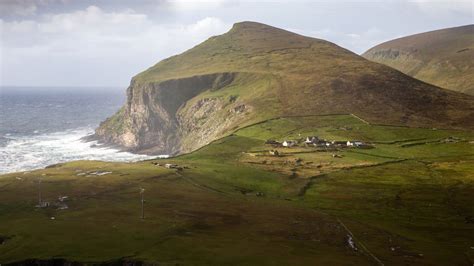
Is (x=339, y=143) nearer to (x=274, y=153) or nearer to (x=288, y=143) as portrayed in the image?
(x=288, y=143)

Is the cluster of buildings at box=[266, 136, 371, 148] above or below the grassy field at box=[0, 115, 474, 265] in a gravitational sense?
above

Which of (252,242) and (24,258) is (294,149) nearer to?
(252,242)

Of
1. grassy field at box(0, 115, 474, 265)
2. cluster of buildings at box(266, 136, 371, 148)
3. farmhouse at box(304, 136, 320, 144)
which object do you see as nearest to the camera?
grassy field at box(0, 115, 474, 265)

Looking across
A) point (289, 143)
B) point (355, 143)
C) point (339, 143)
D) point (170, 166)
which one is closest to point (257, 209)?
point (170, 166)

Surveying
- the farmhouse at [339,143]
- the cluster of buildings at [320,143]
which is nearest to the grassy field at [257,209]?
the cluster of buildings at [320,143]

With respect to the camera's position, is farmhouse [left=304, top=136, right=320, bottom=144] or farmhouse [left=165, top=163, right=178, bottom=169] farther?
farmhouse [left=304, top=136, right=320, bottom=144]

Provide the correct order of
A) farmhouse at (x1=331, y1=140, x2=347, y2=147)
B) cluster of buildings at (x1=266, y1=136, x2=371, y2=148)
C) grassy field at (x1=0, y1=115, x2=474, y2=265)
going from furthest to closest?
farmhouse at (x1=331, y1=140, x2=347, y2=147) < cluster of buildings at (x1=266, y1=136, x2=371, y2=148) < grassy field at (x1=0, y1=115, x2=474, y2=265)

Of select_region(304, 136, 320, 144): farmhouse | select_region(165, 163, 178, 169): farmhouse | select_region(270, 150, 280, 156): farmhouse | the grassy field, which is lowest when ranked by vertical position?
the grassy field

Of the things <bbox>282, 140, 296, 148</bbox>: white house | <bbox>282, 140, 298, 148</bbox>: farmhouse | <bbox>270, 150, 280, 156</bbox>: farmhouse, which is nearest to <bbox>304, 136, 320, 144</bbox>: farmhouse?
<bbox>282, 140, 298, 148</bbox>: farmhouse

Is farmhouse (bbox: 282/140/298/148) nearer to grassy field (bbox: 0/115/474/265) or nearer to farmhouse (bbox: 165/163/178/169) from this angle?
grassy field (bbox: 0/115/474/265)
